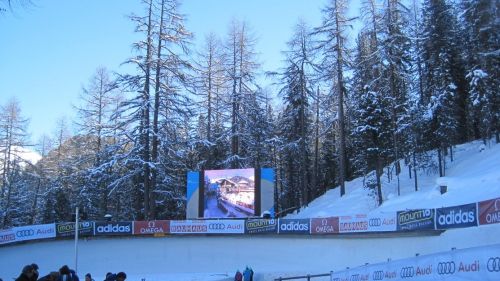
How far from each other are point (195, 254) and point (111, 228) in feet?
16.6

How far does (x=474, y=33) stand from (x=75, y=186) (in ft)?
113

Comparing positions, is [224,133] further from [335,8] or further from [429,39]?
[429,39]

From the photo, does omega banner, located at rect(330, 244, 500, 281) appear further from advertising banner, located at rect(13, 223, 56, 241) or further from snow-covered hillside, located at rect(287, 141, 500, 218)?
advertising banner, located at rect(13, 223, 56, 241)

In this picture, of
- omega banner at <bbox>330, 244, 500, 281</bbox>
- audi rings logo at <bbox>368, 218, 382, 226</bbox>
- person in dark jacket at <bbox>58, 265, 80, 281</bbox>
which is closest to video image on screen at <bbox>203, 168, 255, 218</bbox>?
audi rings logo at <bbox>368, 218, 382, 226</bbox>

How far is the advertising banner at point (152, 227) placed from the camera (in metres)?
30.3

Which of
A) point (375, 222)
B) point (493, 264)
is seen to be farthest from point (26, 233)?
point (493, 264)

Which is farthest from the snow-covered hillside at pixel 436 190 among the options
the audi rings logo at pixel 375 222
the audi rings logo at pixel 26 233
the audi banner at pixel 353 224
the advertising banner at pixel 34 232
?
the audi rings logo at pixel 26 233

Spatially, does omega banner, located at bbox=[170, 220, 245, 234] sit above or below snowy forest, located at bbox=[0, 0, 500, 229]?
below

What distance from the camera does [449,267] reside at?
30.0 ft

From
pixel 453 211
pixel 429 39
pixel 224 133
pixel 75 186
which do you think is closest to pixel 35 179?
pixel 75 186

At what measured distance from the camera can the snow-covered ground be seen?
84.6 ft

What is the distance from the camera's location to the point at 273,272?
27.4 meters

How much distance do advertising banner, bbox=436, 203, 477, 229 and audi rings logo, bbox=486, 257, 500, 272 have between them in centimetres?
1054

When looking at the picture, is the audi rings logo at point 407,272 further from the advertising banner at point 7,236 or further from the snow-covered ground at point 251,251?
the advertising banner at point 7,236
